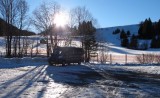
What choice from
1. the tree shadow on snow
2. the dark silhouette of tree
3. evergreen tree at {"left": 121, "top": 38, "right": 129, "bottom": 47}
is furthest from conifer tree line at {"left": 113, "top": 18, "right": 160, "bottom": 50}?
the tree shadow on snow

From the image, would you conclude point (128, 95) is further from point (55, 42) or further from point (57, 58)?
point (55, 42)

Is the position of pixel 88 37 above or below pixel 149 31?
below

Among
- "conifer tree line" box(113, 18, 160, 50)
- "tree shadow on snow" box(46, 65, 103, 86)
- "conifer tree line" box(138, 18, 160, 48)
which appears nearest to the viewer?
"tree shadow on snow" box(46, 65, 103, 86)

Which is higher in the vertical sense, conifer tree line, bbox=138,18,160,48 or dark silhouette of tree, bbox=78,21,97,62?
conifer tree line, bbox=138,18,160,48

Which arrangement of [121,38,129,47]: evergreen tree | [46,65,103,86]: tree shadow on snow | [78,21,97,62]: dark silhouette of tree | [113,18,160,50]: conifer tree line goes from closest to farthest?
[46,65,103,86]: tree shadow on snow
[78,21,97,62]: dark silhouette of tree
[113,18,160,50]: conifer tree line
[121,38,129,47]: evergreen tree

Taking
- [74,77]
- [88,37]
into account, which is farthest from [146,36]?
[74,77]

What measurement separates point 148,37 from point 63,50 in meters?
81.0

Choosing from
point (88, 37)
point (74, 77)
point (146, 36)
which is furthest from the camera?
point (146, 36)

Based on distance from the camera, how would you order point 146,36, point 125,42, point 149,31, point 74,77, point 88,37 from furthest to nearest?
point 125,42 < point 149,31 < point 146,36 < point 88,37 < point 74,77

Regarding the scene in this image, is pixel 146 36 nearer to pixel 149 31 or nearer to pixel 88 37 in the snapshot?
pixel 149 31

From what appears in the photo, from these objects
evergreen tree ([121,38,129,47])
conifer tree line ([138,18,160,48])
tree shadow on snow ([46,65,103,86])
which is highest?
conifer tree line ([138,18,160,48])

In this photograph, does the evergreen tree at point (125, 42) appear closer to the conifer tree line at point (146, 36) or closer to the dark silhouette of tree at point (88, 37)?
the conifer tree line at point (146, 36)

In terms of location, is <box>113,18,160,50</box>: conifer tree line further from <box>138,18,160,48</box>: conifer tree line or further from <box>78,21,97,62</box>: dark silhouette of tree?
<box>78,21,97,62</box>: dark silhouette of tree

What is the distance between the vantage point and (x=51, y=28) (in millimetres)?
67938
